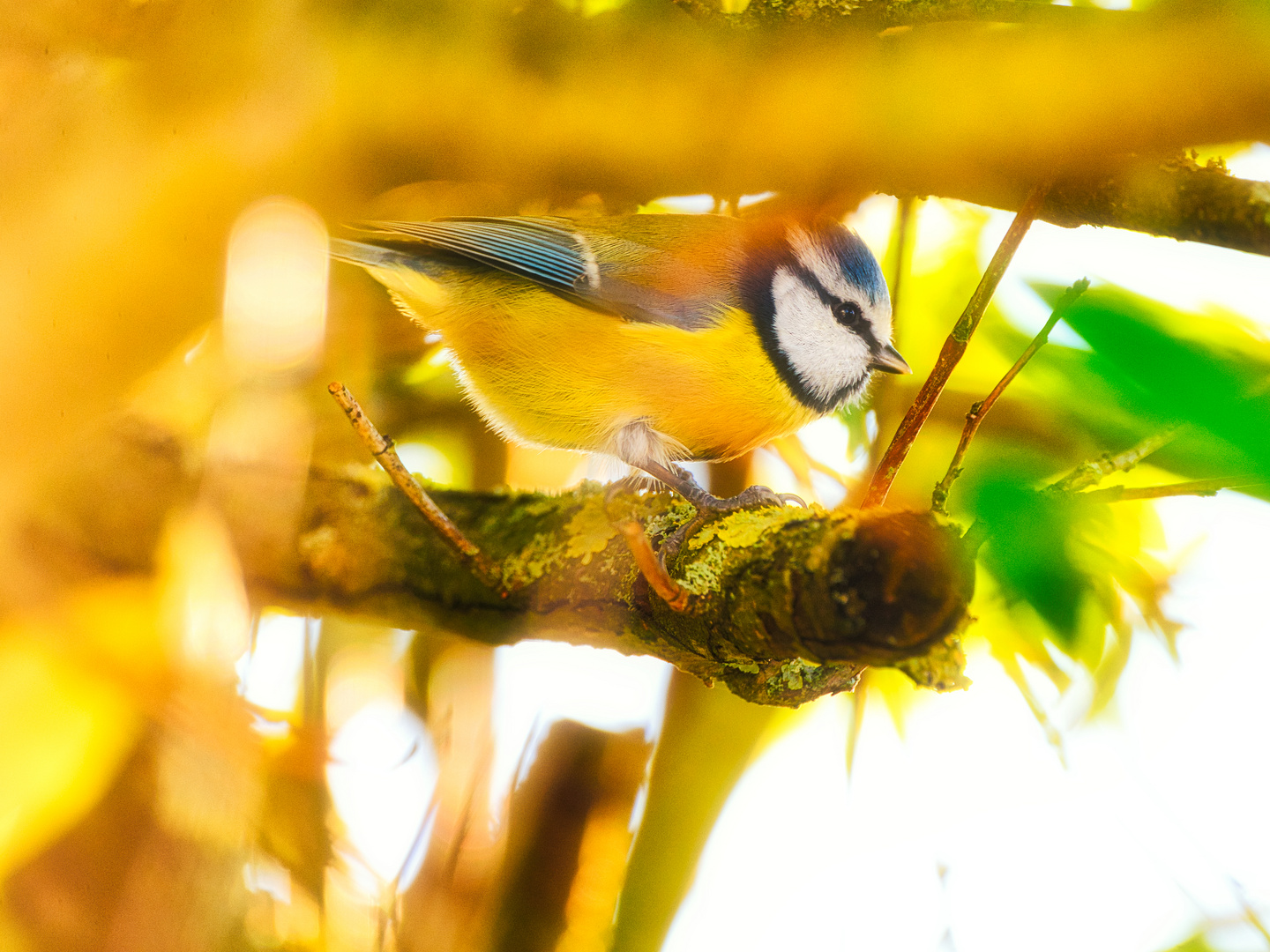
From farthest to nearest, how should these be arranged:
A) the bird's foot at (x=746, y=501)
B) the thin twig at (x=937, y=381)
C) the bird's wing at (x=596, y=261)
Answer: the bird's wing at (x=596, y=261)
the bird's foot at (x=746, y=501)
the thin twig at (x=937, y=381)

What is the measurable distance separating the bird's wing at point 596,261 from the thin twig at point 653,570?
0.27 meters

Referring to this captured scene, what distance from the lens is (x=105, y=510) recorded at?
0.70 metres

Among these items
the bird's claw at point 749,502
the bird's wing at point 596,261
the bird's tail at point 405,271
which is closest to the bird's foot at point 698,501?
the bird's claw at point 749,502

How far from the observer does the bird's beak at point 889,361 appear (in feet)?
2.10

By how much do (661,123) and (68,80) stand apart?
0.43m

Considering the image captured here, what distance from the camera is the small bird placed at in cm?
62

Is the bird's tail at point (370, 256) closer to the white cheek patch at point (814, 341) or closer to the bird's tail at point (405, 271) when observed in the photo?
the bird's tail at point (405, 271)

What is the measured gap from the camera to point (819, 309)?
2.21 feet

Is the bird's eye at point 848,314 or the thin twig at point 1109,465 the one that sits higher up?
the bird's eye at point 848,314

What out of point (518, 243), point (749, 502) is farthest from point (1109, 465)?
point (518, 243)

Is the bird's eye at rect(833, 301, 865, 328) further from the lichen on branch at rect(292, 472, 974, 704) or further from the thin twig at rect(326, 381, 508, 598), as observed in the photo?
the thin twig at rect(326, 381, 508, 598)

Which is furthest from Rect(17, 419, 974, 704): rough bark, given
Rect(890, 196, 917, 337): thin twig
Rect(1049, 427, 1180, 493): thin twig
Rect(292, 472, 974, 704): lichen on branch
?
Rect(890, 196, 917, 337): thin twig

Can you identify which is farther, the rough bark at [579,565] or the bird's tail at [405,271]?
the bird's tail at [405,271]

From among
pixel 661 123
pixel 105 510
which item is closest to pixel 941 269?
pixel 661 123
